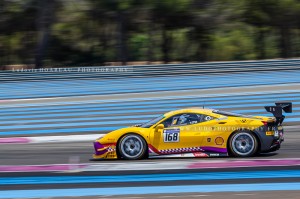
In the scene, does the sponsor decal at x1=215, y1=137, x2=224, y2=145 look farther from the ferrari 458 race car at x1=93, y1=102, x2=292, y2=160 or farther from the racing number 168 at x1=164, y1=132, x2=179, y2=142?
the racing number 168 at x1=164, y1=132, x2=179, y2=142

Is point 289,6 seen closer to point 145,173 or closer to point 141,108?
point 141,108

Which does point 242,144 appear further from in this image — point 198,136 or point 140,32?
point 140,32

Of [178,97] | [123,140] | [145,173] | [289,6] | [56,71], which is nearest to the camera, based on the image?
[145,173]

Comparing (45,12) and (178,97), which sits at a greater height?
(45,12)

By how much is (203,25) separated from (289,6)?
3895 mm

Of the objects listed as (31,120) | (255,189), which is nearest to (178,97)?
(31,120)

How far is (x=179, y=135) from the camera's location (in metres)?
10.2

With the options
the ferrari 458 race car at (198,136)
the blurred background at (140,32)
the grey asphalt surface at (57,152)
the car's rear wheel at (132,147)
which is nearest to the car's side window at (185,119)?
the ferrari 458 race car at (198,136)

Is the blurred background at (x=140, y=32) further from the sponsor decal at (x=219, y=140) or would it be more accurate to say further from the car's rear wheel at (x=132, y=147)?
the sponsor decal at (x=219, y=140)

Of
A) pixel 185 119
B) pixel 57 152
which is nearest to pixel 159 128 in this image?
pixel 185 119

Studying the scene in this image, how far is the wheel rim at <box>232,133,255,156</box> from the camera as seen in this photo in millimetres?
9883

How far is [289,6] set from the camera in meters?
24.4

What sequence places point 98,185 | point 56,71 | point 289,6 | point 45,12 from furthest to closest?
point 289,6
point 45,12
point 56,71
point 98,185

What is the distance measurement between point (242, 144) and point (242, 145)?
0.02 metres
